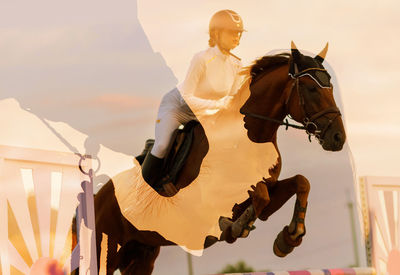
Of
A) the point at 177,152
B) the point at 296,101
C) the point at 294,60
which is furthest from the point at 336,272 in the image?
the point at 294,60

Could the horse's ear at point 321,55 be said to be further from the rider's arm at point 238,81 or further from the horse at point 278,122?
the rider's arm at point 238,81

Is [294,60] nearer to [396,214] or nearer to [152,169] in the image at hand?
[152,169]

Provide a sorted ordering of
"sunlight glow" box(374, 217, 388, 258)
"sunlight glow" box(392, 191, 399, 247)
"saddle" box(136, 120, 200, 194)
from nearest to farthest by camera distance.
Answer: "saddle" box(136, 120, 200, 194) → "sunlight glow" box(374, 217, 388, 258) → "sunlight glow" box(392, 191, 399, 247)

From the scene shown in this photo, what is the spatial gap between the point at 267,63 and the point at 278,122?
1.35ft

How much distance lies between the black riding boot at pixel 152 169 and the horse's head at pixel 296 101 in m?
0.63

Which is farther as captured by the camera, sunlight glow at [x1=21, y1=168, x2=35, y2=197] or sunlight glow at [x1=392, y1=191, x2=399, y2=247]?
sunlight glow at [x1=392, y1=191, x2=399, y2=247]

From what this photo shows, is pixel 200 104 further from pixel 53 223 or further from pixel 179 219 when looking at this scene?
pixel 53 223

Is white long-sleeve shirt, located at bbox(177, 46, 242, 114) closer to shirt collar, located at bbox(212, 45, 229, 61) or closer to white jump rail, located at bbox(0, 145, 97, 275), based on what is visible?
shirt collar, located at bbox(212, 45, 229, 61)

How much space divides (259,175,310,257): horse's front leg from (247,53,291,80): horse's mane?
27.5 inches

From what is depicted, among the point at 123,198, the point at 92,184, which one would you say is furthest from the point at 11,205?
the point at 123,198

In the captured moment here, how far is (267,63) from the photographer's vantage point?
4062 mm

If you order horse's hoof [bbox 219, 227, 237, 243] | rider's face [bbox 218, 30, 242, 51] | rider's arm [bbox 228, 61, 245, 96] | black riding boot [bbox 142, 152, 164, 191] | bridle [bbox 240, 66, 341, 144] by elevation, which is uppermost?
rider's face [bbox 218, 30, 242, 51]

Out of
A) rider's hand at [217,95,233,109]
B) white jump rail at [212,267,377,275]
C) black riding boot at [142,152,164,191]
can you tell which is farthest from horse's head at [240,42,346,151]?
white jump rail at [212,267,377,275]

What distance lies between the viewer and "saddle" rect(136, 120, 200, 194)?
405 cm
